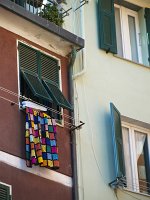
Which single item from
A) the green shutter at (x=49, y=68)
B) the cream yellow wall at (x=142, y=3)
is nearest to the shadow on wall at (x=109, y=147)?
the green shutter at (x=49, y=68)

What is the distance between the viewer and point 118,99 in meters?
14.5

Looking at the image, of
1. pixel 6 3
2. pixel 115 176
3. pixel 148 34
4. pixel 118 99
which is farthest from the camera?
pixel 148 34

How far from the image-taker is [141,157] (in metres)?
14.8

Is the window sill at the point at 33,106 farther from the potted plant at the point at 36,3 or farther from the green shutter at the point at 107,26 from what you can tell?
the green shutter at the point at 107,26

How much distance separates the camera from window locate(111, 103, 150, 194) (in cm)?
1366

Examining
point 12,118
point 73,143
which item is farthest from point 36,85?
point 73,143

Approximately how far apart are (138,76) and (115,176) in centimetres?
273

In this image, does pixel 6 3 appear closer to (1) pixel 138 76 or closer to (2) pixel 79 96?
(2) pixel 79 96

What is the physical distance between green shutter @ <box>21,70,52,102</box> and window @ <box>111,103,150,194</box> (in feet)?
5.60

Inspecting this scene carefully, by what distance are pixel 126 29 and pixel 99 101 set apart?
101 inches

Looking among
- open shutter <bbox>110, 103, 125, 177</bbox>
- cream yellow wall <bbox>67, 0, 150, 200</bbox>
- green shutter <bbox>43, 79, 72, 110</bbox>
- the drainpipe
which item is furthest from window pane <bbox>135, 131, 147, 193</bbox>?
green shutter <bbox>43, 79, 72, 110</bbox>

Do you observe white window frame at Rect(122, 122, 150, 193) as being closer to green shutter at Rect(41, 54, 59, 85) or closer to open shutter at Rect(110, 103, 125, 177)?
open shutter at Rect(110, 103, 125, 177)

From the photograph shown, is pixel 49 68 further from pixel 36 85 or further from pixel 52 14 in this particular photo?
pixel 52 14

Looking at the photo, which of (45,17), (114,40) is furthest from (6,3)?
(114,40)
